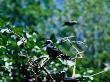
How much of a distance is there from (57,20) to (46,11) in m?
7.93

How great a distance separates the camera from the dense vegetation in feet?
8.07

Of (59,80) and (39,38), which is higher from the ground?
(39,38)

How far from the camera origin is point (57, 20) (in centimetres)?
2747

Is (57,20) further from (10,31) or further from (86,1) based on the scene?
(10,31)

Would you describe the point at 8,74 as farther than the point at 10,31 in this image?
Yes

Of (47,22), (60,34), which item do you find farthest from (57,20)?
(60,34)

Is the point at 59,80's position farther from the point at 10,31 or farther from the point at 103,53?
the point at 103,53

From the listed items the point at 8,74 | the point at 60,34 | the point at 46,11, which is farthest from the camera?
the point at 46,11

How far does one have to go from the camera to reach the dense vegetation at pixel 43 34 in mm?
2461

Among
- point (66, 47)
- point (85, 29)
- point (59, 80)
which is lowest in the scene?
point (59, 80)

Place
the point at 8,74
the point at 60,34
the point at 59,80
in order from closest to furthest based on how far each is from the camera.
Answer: the point at 59,80
the point at 8,74
the point at 60,34

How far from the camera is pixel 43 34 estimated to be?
331 centimetres

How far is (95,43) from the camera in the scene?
30.0 metres

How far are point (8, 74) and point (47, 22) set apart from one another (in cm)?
2405
